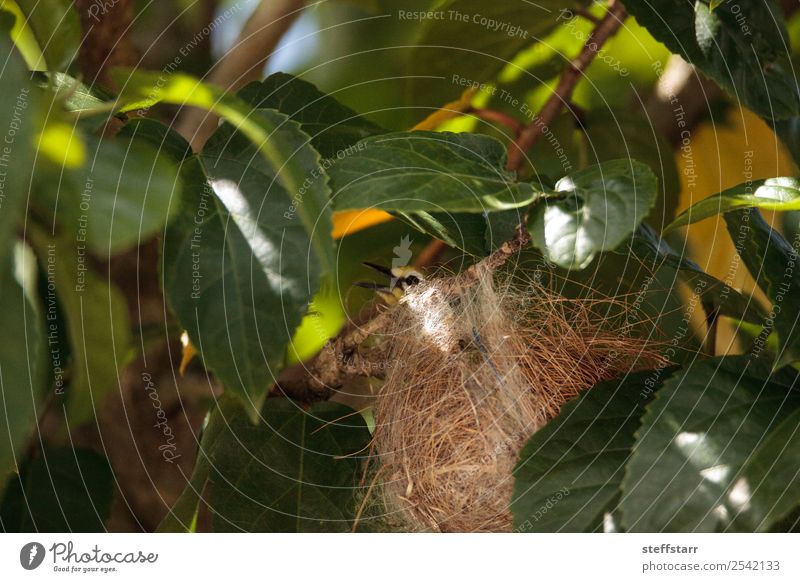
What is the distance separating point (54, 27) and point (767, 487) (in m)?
0.40

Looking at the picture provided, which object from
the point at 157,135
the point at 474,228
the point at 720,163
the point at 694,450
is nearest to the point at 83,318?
the point at 157,135

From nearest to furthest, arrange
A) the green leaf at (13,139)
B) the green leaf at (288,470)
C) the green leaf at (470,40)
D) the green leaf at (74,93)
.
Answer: the green leaf at (13,139), the green leaf at (74,93), the green leaf at (288,470), the green leaf at (470,40)

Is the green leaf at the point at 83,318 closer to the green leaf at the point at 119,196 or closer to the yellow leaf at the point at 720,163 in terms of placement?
the green leaf at the point at 119,196

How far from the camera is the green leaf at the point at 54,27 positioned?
394 mm

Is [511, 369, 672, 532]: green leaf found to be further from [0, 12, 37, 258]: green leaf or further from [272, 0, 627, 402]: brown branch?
[0, 12, 37, 258]: green leaf

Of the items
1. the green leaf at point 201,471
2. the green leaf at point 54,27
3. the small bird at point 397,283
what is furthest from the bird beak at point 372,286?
the green leaf at point 54,27

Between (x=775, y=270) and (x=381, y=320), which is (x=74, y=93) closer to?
(x=381, y=320)

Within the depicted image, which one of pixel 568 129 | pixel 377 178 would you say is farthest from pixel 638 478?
pixel 568 129

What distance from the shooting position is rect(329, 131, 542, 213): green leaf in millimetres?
338

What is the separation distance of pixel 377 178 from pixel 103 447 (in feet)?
1.07

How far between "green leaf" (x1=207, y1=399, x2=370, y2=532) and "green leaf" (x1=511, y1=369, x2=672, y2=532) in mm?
117

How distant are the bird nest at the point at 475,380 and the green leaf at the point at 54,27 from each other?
0.70 feet

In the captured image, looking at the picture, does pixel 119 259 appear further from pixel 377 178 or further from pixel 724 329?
pixel 724 329
